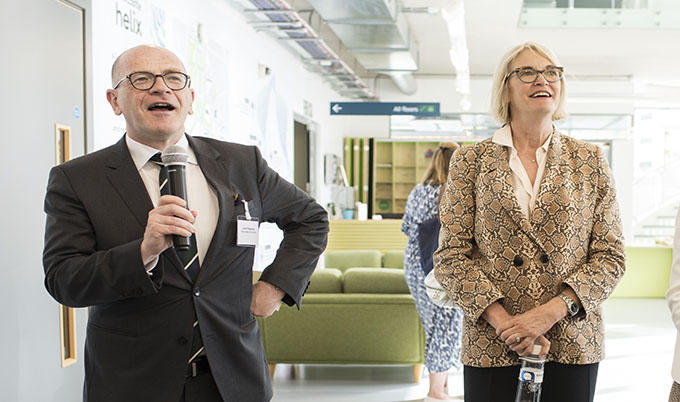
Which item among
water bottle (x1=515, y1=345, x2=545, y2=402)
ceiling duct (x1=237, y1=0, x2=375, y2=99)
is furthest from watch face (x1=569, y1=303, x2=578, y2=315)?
ceiling duct (x1=237, y1=0, x2=375, y2=99)

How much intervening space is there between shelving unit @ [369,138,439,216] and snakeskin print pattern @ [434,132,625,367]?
45.1 ft

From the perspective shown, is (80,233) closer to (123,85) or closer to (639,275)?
(123,85)

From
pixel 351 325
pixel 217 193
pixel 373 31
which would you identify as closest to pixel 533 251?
pixel 217 193

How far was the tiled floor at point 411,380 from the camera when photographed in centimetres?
511

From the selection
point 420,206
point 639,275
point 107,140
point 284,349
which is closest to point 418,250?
point 420,206

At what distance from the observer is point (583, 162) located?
1998mm

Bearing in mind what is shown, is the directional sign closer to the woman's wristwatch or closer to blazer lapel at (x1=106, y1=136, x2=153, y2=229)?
the woman's wristwatch

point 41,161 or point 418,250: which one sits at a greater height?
point 41,161

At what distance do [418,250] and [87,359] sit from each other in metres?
3.35

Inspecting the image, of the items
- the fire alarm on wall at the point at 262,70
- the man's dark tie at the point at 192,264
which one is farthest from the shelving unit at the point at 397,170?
the man's dark tie at the point at 192,264

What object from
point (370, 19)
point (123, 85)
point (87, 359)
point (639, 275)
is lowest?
point (639, 275)

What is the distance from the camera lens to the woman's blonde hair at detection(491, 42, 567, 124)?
209 centimetres

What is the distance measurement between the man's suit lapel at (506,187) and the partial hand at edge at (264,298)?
2.34 ft

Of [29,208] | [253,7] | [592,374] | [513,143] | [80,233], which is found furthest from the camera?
[253,7]
